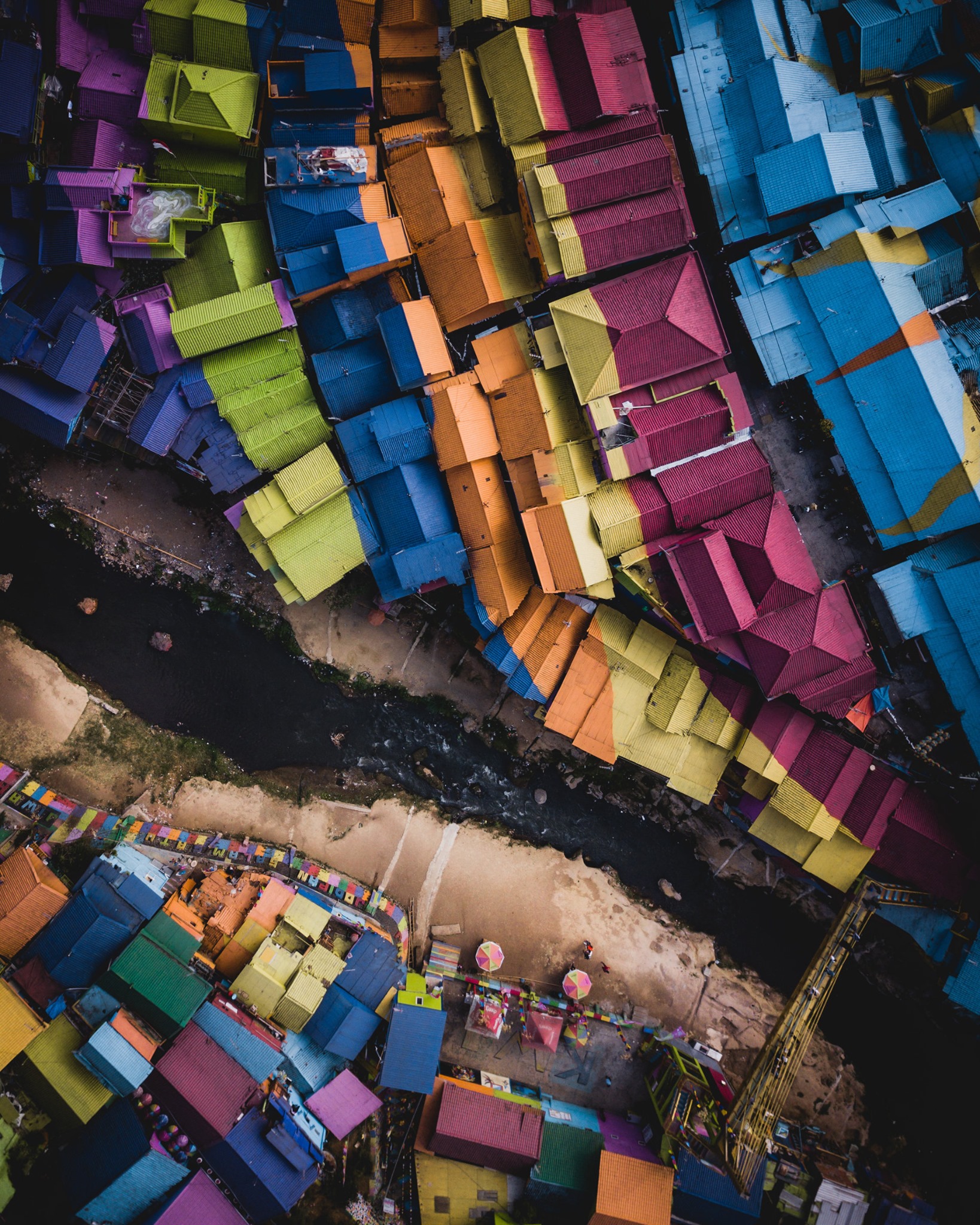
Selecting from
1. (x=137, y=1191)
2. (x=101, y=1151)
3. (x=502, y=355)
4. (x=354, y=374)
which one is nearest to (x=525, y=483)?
(x=502, y=355)

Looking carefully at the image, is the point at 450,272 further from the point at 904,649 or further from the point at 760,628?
the point at 904,649

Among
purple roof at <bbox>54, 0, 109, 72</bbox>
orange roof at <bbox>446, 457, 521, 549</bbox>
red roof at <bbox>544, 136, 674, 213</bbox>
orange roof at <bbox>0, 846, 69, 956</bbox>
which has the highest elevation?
purple roof at <bbox>54, 0, 109, 72</bbox>

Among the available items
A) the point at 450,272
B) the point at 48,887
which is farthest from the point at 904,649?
the point at 48,887

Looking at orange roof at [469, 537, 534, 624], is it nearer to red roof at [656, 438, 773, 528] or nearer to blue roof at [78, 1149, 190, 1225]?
red roof at [656, 438, 773, 528]

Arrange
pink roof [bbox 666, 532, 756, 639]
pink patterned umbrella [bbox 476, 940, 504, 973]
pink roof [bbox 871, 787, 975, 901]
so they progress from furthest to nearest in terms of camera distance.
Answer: pink patterned umbrella [bbox 476, 940, 504, 973], pink roof [bbox 871, 787, 975, 901], pink roof [bbox 666, 532, 756, 639]

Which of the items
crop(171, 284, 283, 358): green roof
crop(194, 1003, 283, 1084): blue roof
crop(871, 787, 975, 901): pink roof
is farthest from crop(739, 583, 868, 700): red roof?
crop(194, 1003, 283, 1084): blue roof

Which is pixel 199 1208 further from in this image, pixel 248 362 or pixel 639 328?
pixel 639 328
